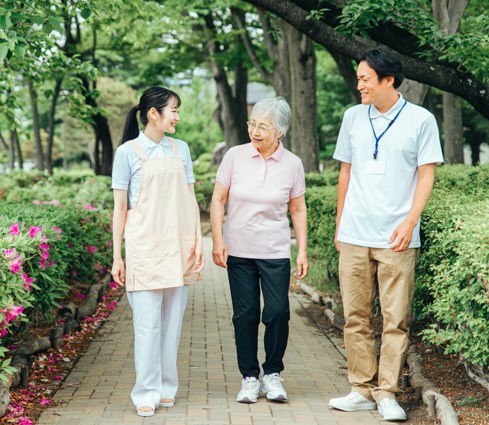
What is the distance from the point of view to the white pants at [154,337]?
5449mm

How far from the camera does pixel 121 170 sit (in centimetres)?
540

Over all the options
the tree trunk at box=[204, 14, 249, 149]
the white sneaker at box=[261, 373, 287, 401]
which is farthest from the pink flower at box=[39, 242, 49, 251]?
the tree trunk at box=[204, 14, 249, 149]

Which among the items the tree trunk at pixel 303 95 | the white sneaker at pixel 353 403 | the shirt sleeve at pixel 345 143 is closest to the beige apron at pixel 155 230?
the shirt sleeve at pixel 345 143

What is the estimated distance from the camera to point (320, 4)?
318 inches

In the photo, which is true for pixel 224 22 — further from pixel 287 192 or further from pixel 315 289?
pixel 287 192

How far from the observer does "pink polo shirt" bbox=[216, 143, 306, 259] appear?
566 centimetres

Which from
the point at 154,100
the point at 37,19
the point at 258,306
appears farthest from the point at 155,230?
the point at 37,19

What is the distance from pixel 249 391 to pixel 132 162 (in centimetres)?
169

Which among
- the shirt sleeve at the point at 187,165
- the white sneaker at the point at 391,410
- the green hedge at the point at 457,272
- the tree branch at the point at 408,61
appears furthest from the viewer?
the tree branch at the point at 408,61

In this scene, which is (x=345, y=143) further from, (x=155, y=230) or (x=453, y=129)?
(x=453, y=129)

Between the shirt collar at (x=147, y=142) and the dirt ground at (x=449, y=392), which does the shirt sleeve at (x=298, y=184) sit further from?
the dirt ground at (x=449, y=392)

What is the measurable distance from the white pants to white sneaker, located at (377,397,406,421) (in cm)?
136

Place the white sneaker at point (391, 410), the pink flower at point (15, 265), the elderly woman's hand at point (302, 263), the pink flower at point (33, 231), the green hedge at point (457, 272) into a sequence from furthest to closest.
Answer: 1. the pink flower at point (33, 231)
2. the elderly woman's hand at point (302, 263)
3. the white sneaker at point (391, 410)
4. the pink flower at point (15, 265)
5. the green hedge at point (457, 272)

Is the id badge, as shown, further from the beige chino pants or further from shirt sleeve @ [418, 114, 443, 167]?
the beige chino pants
